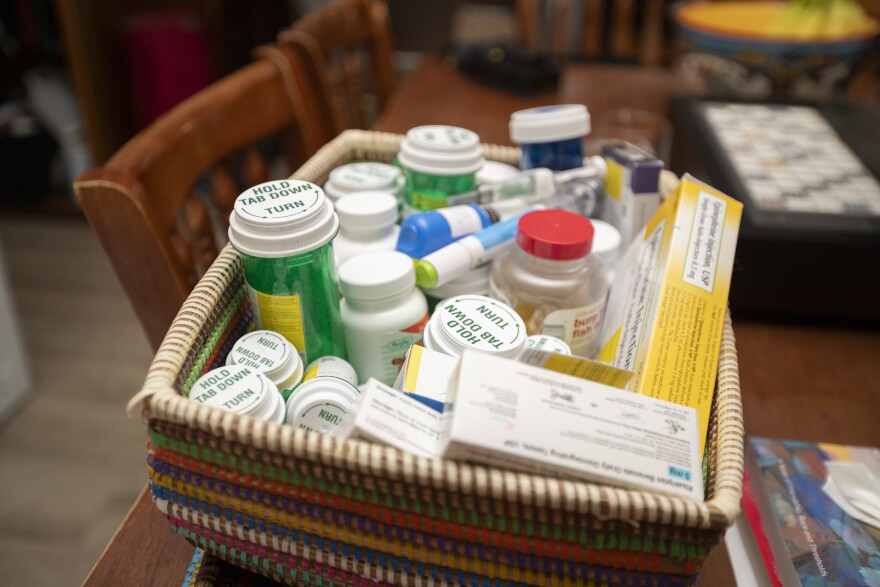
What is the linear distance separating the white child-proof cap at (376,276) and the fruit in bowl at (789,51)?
2.29 feet

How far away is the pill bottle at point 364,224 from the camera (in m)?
0.52

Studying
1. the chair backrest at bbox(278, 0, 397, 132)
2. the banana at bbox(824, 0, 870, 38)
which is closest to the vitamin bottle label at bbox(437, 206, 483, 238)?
the chair backrest at bbox(278, 0, 397, 132)

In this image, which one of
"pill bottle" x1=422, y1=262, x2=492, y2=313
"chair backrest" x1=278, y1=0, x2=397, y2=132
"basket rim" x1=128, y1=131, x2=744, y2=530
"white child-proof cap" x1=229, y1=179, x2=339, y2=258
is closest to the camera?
"basket rim" x1=128, y1=131, x2=744, y2=530

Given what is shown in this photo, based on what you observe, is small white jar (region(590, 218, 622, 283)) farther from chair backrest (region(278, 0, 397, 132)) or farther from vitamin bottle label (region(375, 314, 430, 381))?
chair backrest (region(278, 0, 397, 132))

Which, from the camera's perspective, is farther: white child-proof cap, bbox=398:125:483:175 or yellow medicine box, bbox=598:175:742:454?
white child-proof cap, bbox=398:125:483:175

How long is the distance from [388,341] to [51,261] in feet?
5.42

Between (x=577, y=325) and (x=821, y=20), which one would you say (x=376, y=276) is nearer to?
(x=577, y=325)

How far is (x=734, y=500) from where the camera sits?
316 mm

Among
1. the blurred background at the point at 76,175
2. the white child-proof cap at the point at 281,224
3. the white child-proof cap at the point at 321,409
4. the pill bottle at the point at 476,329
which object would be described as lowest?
the blurred background at the point at 76,175

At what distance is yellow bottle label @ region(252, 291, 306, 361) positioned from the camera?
0.43 metres

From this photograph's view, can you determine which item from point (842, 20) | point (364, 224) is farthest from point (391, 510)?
point (842, 20)

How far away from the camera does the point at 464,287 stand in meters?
0.52

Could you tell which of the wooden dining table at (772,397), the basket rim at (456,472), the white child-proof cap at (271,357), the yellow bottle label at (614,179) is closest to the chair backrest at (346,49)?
the wooden dining table at (772,397)

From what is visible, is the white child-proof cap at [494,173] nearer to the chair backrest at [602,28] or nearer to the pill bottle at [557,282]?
the pill bottle at [557,282]
